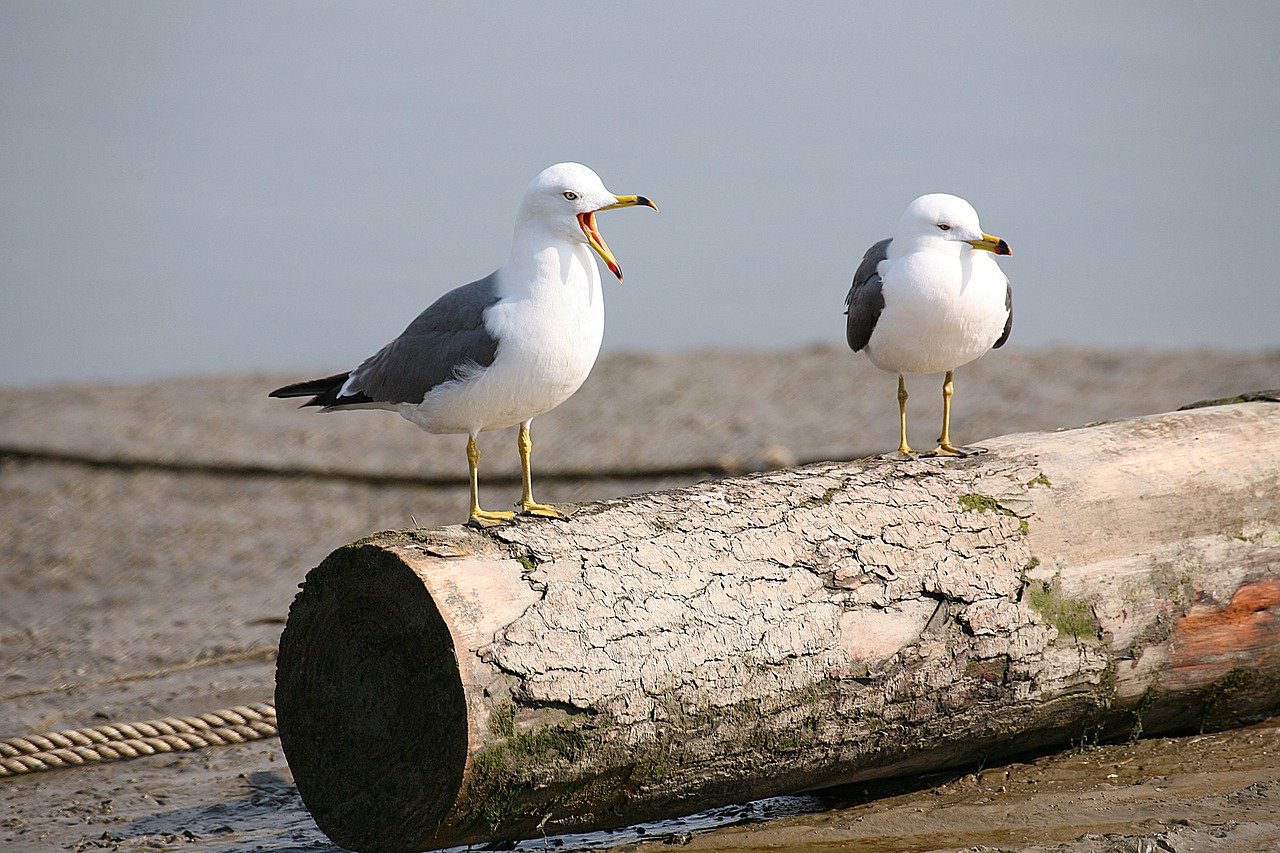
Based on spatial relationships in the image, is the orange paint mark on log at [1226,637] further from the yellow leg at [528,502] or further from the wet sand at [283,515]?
the yellow leg at [528,502]

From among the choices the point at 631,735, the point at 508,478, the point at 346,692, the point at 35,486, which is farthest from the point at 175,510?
the point at 631,735

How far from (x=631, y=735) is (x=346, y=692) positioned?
2.50ft

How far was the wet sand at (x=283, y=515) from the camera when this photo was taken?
158 inches

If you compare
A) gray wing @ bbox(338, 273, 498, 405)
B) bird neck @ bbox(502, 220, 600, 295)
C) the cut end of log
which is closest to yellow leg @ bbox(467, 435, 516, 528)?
gray wing @ bbox(338, 273, 498, 405)

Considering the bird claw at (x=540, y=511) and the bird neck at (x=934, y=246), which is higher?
the bird neck at (x=934, y=246)

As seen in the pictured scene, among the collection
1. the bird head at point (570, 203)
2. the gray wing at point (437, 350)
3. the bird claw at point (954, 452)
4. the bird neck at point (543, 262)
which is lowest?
the bird claw at point (954, 452)

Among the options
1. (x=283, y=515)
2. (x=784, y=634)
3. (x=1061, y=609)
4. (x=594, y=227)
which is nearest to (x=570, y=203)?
(x=594, y=227)

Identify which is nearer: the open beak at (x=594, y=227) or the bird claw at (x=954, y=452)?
the open beak at (x=594, y=227)

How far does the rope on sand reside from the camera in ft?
16.0

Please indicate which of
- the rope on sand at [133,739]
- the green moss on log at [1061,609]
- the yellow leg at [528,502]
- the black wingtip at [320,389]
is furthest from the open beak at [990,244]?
the rope on sand at [133,739]

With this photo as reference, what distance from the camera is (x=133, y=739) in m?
5.02

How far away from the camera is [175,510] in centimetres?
806

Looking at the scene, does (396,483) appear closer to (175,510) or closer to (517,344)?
(175,510)

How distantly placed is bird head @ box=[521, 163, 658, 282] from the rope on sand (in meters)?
2.33
